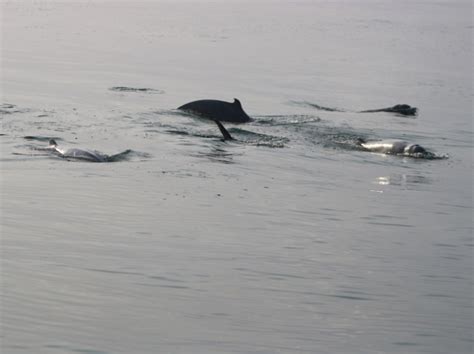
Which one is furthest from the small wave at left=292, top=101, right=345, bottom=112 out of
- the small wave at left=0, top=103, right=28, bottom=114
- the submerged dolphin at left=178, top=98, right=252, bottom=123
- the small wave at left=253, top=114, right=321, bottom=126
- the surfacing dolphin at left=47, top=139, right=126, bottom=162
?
the surfacing dolphin at left=47, top=139, right=126, bottom=162

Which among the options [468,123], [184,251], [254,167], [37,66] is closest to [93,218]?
[184,251]

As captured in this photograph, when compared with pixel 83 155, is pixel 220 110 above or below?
above

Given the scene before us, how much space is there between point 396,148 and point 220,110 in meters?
4.13

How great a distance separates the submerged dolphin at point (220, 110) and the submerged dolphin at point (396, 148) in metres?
3.08

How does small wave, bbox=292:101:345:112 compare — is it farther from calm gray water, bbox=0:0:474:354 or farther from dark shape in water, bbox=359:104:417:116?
dark shape in water, bbox=359:104:417:116

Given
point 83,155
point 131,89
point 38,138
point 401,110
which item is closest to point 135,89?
point 131,89

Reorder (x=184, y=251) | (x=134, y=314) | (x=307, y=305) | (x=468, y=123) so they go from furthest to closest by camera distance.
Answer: (x=468, y=123) < (x=184, y=251) < (x=307, y=305) < (x=134, y=314)

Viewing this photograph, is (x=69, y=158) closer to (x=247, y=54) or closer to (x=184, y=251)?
(x=184, y=251)

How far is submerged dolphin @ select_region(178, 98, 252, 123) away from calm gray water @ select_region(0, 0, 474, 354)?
40 centimetres

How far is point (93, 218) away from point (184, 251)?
5.19 feet

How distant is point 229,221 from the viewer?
38.8 ft

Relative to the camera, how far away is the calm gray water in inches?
327

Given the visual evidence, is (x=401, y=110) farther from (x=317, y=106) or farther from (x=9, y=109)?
(x=9, y=109)

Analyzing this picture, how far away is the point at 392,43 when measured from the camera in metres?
45.9
